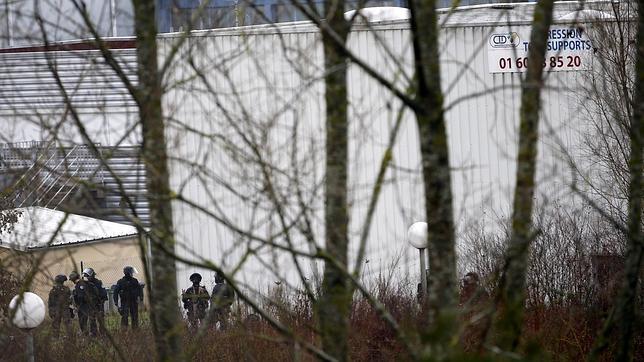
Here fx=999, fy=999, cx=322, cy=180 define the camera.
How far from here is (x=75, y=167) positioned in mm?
8773

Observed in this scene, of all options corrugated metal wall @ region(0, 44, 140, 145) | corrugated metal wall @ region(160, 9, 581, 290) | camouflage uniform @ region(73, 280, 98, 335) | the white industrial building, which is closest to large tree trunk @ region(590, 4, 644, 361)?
the white industrial building

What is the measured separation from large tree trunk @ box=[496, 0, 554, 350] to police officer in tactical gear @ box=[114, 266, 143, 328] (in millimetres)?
7747

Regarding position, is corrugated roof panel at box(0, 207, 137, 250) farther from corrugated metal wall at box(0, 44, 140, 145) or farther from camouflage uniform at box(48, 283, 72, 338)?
corrugated metal wall at box(0, 44, 140, 145)

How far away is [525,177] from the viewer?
4.86 metres

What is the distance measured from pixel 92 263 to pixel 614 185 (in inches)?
367

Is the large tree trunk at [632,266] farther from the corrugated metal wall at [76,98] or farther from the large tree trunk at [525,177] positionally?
the corrugated metal wall at [76,98]

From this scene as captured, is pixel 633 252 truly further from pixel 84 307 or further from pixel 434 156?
pixel 84 307

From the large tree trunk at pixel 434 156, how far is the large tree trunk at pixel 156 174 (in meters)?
1.83

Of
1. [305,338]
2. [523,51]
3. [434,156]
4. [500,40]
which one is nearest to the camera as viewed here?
[434,156]

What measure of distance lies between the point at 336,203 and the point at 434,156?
1.34 metres

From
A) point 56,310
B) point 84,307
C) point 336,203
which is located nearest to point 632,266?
point 336,203

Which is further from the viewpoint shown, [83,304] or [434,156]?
[83,304]

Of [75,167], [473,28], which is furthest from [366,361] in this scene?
[473,28]

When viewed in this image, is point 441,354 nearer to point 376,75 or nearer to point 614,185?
point 376,75
